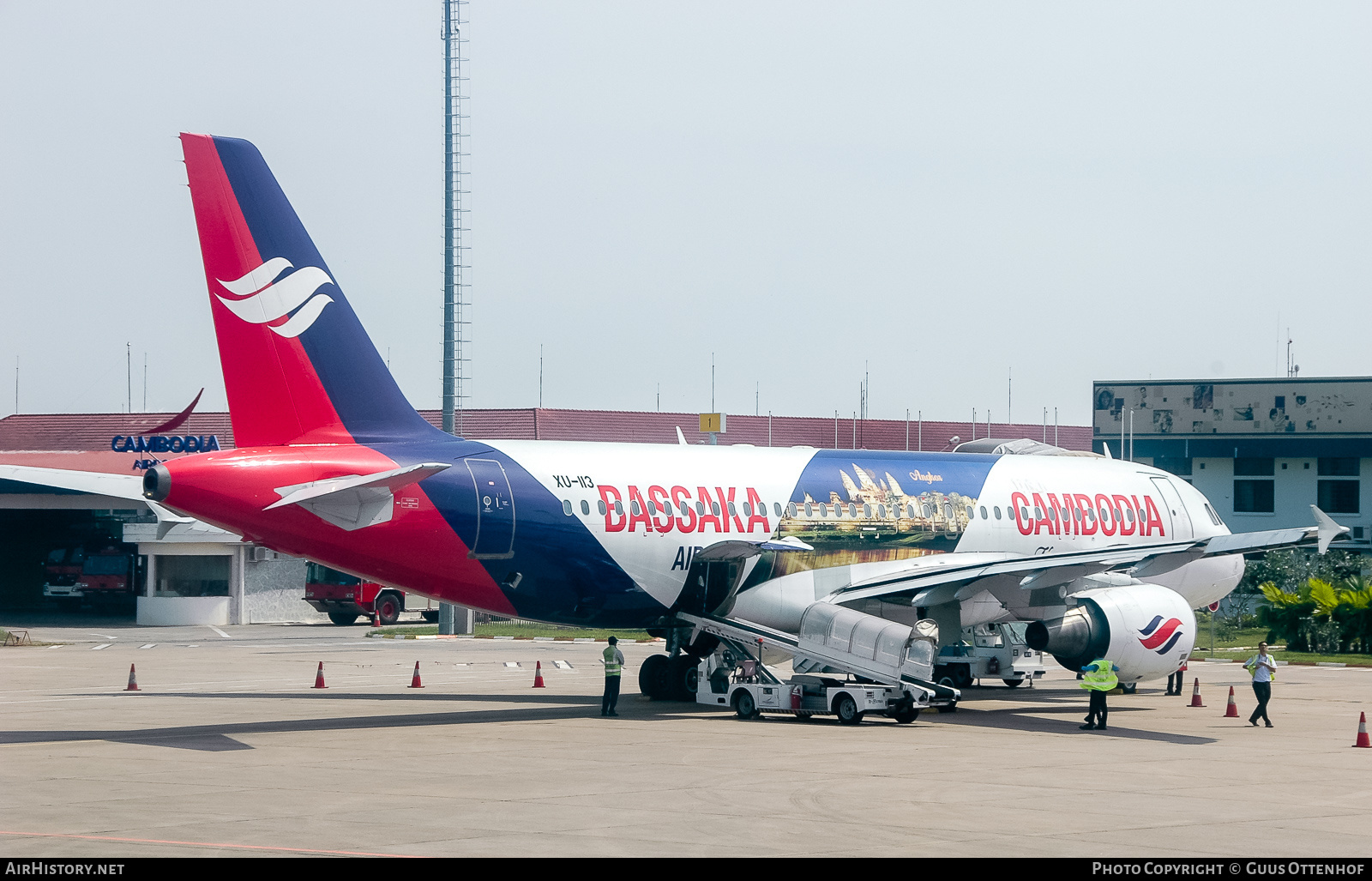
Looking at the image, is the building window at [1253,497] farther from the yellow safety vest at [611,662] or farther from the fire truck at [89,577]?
the yellow safety vest at [611,662]

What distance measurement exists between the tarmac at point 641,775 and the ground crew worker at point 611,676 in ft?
1.50

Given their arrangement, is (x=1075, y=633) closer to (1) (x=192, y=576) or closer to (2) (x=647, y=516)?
Answer: (2) (x=647, y=516)

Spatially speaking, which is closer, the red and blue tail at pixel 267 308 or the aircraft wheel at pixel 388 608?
the red and blue tail at pixel 267 308

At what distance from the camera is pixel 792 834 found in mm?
14602

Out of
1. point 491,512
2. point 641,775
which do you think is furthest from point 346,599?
point 641,775

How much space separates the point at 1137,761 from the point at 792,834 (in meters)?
8.33

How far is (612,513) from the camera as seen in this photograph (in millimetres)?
26984

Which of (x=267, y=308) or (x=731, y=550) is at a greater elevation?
(x=267, y=308)

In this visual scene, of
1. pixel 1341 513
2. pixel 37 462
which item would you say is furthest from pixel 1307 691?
→ pixel 37 462

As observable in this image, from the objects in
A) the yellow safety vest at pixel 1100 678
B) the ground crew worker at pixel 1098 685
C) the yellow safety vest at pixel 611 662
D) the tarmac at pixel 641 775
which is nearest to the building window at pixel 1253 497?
the tarmac at pixel 641 775

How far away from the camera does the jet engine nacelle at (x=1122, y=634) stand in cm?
2661

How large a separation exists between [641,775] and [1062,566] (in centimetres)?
1074

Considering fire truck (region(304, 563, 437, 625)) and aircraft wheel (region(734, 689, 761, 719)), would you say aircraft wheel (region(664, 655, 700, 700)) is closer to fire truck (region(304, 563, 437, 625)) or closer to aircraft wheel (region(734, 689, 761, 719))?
aircraft wheel (region(734, 689, 761, 719))

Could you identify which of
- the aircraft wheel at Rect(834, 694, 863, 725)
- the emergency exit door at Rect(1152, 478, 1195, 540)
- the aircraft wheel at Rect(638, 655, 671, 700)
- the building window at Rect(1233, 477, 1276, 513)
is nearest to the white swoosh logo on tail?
the aircraft wheel at Rect(638, 655, 671, 700)
